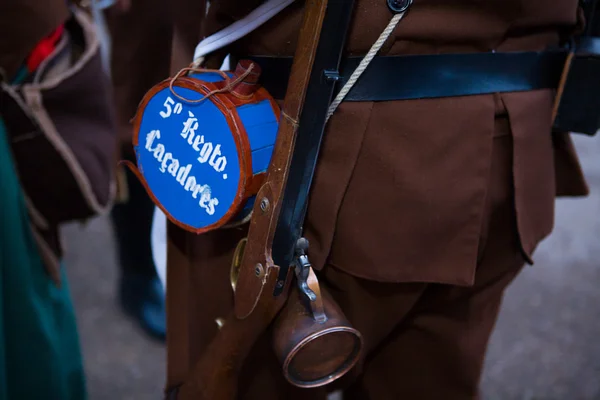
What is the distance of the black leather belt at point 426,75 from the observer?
596mm

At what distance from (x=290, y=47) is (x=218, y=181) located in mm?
162

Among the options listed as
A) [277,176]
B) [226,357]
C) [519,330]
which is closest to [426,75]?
[277,176]

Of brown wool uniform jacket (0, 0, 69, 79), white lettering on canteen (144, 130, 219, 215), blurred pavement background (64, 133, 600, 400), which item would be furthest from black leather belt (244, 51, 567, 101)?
blurred pavement background (64, 133, 600, 400)

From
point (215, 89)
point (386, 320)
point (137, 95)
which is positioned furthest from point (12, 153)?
point (386, 320)

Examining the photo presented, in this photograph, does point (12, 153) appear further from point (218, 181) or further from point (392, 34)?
point (392, 34)

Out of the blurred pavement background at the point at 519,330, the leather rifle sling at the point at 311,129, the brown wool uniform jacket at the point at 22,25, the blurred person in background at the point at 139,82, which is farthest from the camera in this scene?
the blurred pavement background at the point at 519,330

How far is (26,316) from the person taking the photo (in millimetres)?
987

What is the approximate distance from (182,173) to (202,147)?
0.05 metres

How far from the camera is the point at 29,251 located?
103cm

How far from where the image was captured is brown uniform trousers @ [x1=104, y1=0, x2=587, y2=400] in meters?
0.61

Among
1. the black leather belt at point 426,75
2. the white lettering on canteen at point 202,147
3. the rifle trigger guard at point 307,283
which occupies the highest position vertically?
the black leather belt at point 426,75

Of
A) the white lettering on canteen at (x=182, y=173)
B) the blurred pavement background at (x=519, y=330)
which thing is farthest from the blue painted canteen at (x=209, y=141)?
the blurred pavement background at (x=519, y=330)

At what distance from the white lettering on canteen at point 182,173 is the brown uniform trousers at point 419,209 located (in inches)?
4.0

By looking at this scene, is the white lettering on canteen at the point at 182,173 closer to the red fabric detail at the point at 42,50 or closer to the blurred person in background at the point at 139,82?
the blurred person in background at the point at 139,82
